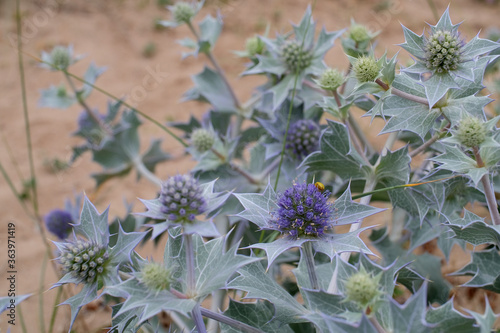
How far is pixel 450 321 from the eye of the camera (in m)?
0.82

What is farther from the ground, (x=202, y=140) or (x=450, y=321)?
(x=202, y=140)

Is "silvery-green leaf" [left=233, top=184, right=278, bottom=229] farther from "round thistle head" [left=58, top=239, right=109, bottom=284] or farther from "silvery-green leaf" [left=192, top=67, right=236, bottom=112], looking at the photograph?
"silvery-green leaf" [left=192, top=67, right=236, bottom=112]

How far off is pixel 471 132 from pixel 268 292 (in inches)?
21.2

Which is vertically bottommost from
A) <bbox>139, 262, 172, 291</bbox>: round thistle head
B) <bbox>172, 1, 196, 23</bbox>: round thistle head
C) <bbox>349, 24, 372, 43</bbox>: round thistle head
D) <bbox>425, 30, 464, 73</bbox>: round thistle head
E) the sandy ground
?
<bbox>139, 262, 172, 291</bbox>: round thistle head

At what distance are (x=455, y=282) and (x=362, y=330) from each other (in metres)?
1.33

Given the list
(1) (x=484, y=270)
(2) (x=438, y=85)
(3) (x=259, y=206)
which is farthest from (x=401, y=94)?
A: (1) (x=484, y=270)

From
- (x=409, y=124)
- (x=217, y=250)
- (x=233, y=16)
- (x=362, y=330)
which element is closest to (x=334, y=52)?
(x=233, y=16)

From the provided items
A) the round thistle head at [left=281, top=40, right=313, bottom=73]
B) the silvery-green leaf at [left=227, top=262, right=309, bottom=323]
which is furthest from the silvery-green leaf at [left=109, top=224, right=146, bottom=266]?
the round thistle head at [left=281, top=40, right=313, bottom=73]

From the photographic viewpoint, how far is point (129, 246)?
3.40 ft

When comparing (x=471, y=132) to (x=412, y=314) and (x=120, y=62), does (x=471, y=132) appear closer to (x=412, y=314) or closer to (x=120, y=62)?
(x=412, y=314)

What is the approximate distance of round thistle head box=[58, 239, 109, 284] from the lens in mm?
1003

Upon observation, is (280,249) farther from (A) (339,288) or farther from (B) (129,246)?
(B) (129,246)

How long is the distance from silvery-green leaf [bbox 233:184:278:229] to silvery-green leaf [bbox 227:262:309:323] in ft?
0.34

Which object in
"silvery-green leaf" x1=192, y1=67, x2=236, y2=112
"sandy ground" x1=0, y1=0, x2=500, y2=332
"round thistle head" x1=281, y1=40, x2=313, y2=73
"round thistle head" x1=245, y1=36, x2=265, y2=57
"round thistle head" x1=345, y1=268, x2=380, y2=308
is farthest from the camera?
"sandy ground" x1=0, y1=0, x2=500, y2=332
